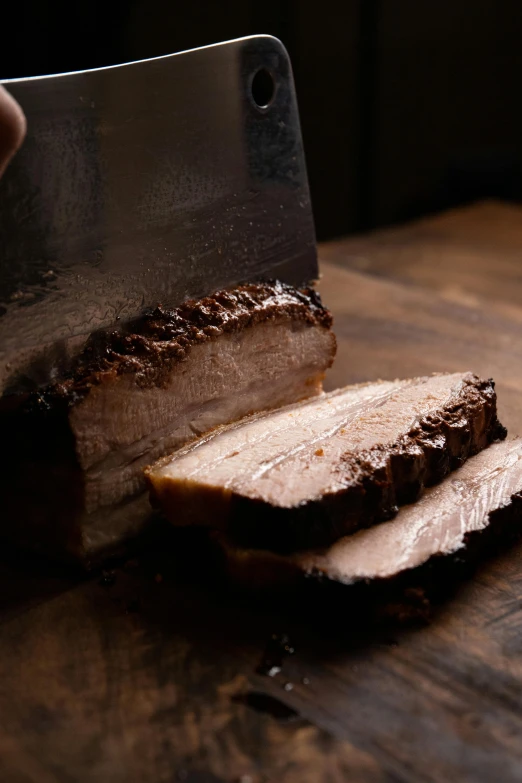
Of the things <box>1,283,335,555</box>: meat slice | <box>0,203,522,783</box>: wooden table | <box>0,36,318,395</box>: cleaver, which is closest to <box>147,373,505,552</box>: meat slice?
<box>1,283,335,555</box>: meat slice

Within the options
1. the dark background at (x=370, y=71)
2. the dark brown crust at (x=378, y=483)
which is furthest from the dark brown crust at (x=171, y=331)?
the dark background at (x=370, y=71)

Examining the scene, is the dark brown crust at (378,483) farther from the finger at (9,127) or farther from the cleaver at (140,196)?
the finger at (9,127)

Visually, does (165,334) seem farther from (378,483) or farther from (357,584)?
(357,584)

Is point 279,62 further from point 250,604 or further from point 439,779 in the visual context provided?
point 439,779

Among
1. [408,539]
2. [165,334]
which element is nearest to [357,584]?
[408,539]

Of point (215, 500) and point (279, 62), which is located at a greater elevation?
point (279, 62)

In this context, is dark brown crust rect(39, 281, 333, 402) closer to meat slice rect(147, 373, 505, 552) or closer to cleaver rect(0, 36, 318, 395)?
cleaver rect(0, 36, 318, 395)

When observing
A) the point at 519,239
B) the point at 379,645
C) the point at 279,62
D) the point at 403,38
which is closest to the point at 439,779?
the point at 379,645

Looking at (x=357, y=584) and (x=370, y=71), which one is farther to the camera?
(x=370, y=71)
